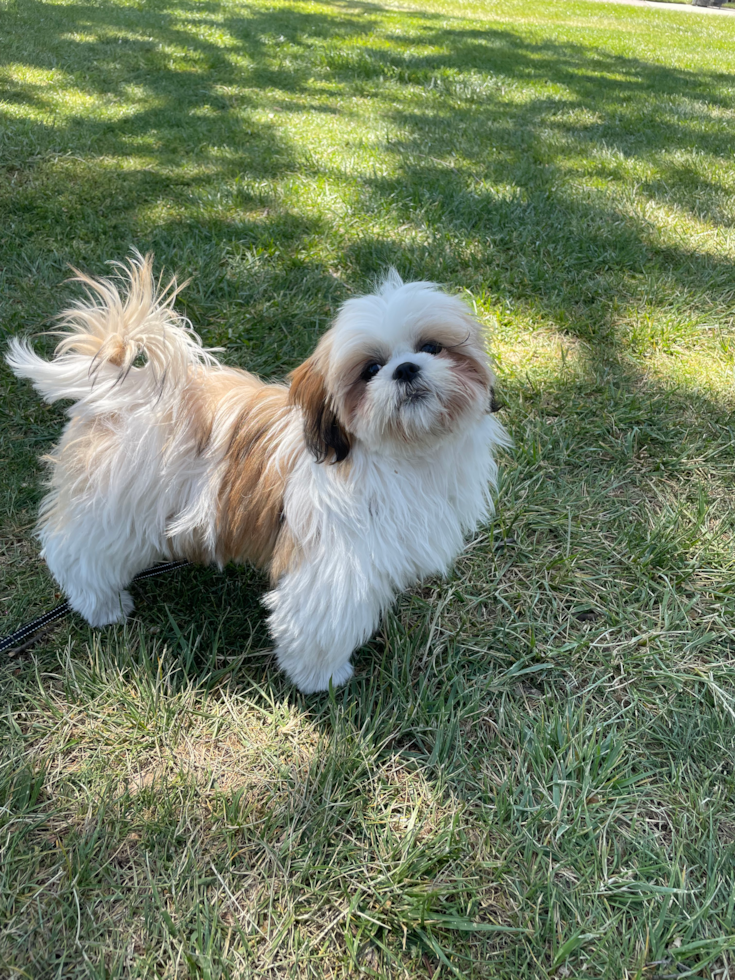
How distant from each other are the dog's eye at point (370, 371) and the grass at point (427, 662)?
979mm

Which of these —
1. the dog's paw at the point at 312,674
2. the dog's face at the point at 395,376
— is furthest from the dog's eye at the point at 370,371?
the dog's paw at the point at 312,674

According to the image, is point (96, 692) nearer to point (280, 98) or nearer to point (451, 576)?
point (451, 576)

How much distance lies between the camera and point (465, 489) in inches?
73.0

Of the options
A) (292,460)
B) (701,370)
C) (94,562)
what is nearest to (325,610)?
(292,460)

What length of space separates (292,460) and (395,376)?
1.46ft

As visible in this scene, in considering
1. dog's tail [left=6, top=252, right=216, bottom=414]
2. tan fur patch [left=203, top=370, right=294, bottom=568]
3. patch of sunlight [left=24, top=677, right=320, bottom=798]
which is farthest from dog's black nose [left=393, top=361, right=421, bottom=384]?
patch of sunlight [left=24, top=677, right=320, bottom=798]

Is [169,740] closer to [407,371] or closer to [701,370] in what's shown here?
[407,371]

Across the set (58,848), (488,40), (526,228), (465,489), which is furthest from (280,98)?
(58,848)

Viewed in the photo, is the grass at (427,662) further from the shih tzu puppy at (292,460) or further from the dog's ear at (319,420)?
the dog's ear at (319,420)

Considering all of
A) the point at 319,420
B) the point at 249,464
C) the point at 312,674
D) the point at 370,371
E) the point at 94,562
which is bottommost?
the point at 312,674

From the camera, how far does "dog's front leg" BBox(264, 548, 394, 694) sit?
177cm

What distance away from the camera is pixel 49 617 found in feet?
7.11

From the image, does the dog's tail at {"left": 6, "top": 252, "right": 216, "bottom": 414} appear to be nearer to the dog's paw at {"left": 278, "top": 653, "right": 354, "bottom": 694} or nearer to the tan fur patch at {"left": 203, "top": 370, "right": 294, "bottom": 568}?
the tan fur patch at {"left": 203, "top": 370, "right": 294, "bottom": 568}

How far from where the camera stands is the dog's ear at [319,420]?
65.9 inches
